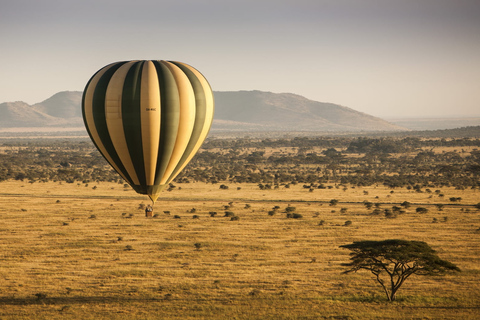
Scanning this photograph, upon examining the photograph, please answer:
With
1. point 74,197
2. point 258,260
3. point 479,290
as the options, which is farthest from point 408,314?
point 74,197

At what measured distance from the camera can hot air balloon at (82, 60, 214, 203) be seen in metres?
31.8

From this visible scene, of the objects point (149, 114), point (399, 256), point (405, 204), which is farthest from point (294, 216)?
point (149, 114)

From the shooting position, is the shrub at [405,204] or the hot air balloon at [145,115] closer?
the hot air balloon at [145,115]

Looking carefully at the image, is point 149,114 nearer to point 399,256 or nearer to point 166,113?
point 166,113

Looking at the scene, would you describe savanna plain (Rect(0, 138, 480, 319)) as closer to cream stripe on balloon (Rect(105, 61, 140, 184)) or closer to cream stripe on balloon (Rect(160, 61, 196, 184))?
cream stripe on balloon (Rect(160, 61, 196, 184))

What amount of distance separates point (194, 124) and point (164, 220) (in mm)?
16976

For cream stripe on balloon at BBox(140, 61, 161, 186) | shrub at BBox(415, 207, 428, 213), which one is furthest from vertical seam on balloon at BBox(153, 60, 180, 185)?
shrub at BBox(415, 207, 428, 213)

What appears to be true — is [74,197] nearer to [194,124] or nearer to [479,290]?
[194,124]

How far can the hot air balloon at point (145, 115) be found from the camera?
31.8 m

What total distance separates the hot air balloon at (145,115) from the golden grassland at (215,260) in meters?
5.62

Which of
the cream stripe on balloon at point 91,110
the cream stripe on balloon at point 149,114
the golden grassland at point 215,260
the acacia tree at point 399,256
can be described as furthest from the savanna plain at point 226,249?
the cream stripe on balloon at point 91,110

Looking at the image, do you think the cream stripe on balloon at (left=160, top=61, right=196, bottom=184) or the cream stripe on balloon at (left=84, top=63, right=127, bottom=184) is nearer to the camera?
the cream stripe on balloon at (left=84, top=63, right=127, bottom=184)

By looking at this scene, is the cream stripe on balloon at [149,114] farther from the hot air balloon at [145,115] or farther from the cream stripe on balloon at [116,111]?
the cream stripe on balloon at [116,111]

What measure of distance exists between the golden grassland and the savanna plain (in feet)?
0.29
